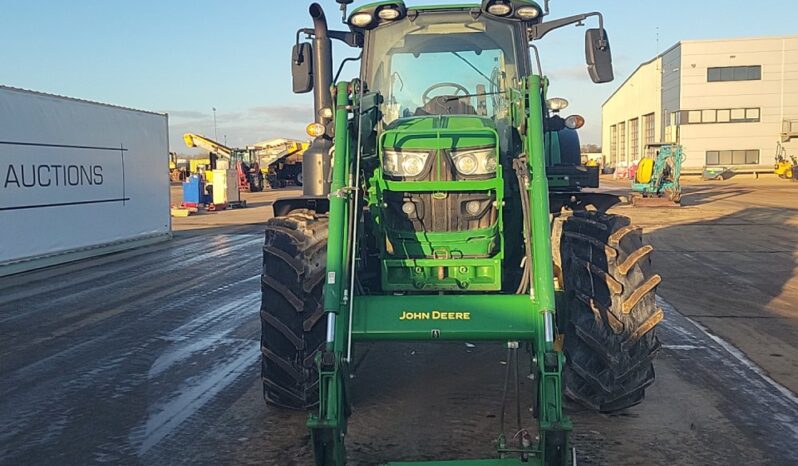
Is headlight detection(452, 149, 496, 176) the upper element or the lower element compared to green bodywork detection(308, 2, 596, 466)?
upper

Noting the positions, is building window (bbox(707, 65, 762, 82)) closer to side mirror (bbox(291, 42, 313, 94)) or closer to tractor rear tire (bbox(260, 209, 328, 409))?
side mirror (bbox(291, 42, 313, 94))

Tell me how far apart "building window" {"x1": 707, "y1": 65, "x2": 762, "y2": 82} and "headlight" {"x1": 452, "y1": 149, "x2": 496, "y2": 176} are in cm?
5498

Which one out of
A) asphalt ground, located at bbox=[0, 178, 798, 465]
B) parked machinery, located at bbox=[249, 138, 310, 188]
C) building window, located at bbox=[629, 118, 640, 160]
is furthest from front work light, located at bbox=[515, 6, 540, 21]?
building window, located at bbox=[629, 118, 640, 160]

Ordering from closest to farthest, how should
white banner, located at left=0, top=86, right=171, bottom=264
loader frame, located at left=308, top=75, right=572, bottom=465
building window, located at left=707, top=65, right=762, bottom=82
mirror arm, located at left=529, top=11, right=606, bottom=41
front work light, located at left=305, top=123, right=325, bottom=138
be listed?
loader frame, located at left=308, top=75, right=572, bottom=465 < front work light, located at left=305, top=123, right=325, bottom=138 < mirror arm, located at left=529, top=11, right=606, bottom=41 < white banner, located at left=0, top=86, right=171, bottom=264 < building window, located at left=707, top=65, right=762, bottom=82

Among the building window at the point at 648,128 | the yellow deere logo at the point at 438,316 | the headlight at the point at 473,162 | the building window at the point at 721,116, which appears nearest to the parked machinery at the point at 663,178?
the headlight at the point at 473,162

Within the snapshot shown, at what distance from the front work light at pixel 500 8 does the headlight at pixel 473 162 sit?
1.42 m

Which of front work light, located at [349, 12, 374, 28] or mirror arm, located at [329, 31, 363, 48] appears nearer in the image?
front work light, located at [349, 12, 374, 28]

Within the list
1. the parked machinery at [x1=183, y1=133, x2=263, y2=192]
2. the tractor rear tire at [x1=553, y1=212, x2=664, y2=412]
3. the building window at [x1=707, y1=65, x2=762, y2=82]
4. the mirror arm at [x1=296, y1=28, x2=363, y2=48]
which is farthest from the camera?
the building window at [x1=707, y1=65, x2=762, y2=82]

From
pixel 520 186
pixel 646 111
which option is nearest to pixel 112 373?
pixel 520 186

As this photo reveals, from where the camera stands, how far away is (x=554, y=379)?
3822mm

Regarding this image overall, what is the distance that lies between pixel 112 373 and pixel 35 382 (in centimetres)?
61

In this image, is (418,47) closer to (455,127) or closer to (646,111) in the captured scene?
(455,127)

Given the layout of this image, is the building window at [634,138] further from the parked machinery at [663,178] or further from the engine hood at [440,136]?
the engine hood at [440,136]

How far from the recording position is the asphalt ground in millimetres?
4680
